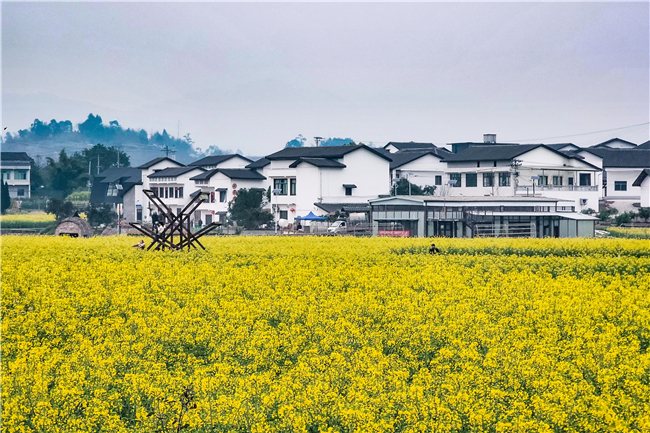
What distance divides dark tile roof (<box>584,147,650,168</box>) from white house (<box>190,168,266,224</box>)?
109 ft

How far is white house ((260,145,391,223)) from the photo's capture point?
6106 centimetres

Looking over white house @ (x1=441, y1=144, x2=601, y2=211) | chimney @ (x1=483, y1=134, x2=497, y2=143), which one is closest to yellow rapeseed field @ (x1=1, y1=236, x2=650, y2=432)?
white house @ (x1=441, y1=144, x2=601, y2=211)

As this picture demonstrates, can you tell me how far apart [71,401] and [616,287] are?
14.6 meters

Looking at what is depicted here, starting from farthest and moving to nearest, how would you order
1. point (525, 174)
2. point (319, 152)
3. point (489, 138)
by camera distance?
point (489, 138), point (319, 152), point (525, 174)

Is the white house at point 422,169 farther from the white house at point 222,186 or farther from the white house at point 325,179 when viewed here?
the white house at point 222,186

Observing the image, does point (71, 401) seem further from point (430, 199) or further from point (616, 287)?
point (430, 199)

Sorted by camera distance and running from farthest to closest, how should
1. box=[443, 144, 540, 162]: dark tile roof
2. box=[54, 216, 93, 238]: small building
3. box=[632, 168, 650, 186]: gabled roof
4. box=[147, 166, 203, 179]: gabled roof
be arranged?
1. box=[147, 166, 203, 179]: gabled roof
2. box=[443, 144, 540, 162]: dark tile roof
3. box=[632, 168, 650, 186]: gabled roof
4. box=[54, 216, 93, 238]: small building

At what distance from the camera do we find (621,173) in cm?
7244

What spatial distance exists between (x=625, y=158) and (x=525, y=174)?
14.5 meters

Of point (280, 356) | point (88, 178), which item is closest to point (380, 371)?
point (280, 356)

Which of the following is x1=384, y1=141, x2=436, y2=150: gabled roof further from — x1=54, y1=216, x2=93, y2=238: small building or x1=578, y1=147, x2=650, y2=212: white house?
x1=54, y1=216, x2=93, y2=238: small building

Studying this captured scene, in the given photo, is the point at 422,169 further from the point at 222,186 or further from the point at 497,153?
the point at 222,186

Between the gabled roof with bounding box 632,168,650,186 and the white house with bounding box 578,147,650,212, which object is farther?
the white house with bounding box 578,147,650,212

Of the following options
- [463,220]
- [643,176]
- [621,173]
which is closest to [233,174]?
[463,220]
